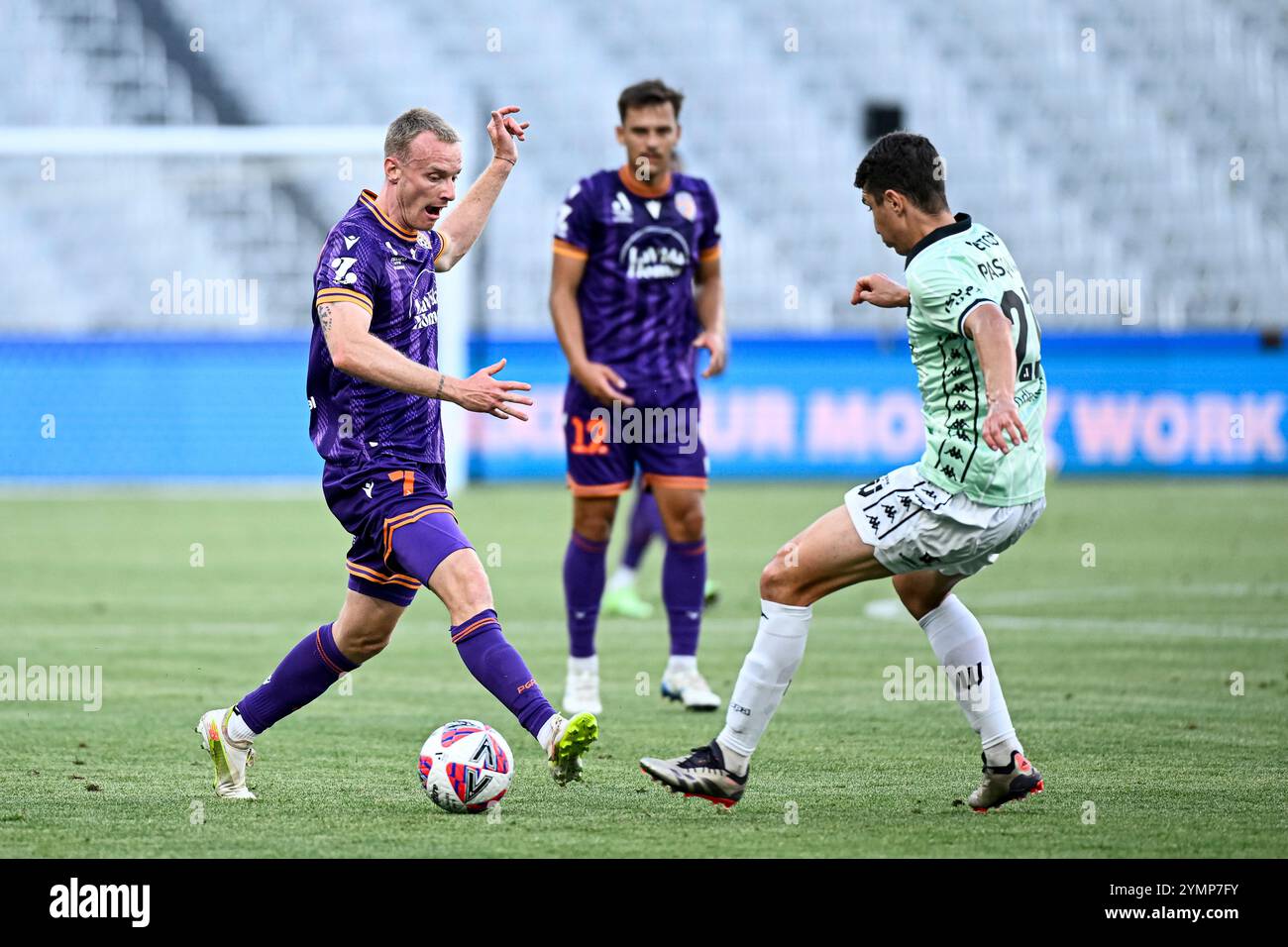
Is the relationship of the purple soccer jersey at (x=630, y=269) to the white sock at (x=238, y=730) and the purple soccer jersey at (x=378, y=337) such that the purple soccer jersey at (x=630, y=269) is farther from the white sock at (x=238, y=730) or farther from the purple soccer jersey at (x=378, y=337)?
the white sock at (x=238, y=730)

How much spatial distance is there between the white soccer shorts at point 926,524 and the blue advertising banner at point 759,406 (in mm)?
13540

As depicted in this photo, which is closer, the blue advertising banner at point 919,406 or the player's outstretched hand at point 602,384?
the player's outstretched hand at point 602,384

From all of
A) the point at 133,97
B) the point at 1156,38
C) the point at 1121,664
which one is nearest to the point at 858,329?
the point at 1156,38

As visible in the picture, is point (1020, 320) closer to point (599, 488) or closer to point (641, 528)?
point (599, 488)

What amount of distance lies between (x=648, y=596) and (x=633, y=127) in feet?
14.6

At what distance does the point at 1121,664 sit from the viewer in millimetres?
8195

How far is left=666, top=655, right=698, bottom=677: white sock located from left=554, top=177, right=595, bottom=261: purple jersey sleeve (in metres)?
1.72

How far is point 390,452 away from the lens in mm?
5273

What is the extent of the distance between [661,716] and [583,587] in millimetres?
703

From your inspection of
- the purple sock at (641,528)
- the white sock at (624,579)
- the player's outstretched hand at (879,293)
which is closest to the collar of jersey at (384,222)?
the player's outstretched hand at (879,293)

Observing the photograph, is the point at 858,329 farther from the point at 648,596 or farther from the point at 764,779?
the point at 764,779

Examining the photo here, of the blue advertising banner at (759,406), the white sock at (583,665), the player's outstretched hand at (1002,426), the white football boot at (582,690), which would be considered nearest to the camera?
the player's outstretched hand at (1002,426)

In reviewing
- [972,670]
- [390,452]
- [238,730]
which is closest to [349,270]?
[390,452]

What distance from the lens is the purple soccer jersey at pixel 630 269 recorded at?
296 inches
